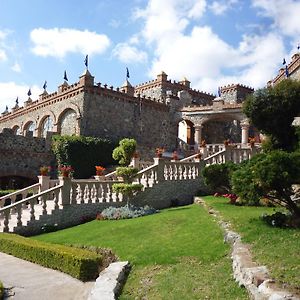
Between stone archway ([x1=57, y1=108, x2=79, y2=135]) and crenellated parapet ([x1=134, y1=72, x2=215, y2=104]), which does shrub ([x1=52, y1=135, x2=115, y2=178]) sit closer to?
stone archway ([x1=57, y1=108, x2=79, y2=135])

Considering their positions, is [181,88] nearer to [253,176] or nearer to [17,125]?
[17,125]

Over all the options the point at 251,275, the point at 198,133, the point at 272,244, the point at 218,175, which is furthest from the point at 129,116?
the point at 251,275

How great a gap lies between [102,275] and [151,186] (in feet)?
32.3

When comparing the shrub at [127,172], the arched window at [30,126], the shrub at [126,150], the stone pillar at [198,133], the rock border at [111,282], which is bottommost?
the rock border at [111,282]

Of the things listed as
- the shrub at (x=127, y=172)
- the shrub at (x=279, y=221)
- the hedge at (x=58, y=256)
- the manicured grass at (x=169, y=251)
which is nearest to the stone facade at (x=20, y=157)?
the shrub at (x=127, y=172)

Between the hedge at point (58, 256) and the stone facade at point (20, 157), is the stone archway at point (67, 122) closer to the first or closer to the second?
the stone facade at point (20, 157)

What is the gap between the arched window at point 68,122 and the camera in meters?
34.3

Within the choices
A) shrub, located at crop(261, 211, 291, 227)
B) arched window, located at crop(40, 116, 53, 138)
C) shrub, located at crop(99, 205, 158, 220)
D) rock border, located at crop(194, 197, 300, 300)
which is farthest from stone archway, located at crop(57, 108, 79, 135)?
rock border, located at crop(194, 197, 300, 300)

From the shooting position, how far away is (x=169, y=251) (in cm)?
1023

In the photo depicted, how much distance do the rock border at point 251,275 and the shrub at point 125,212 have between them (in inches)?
263

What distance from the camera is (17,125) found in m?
45.4

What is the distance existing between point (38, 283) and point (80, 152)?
21.5 m

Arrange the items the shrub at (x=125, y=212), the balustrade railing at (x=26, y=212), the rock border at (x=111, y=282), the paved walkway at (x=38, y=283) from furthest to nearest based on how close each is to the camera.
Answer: the shrub at (x=125, y=212)
the balustrade railing at (x=26, y=212)
the paved walkway at (x=38, y=283)
the rock border at (x=111, y=282)

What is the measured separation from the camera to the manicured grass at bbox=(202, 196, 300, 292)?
7.29 metres
